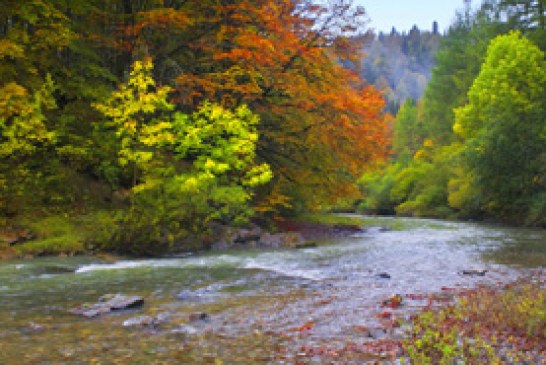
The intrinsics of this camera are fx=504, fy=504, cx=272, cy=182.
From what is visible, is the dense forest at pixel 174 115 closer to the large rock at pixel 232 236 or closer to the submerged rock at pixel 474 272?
the large rock at pixel 232 236

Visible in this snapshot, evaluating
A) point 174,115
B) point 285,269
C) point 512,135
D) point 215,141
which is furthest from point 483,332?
point 512,135

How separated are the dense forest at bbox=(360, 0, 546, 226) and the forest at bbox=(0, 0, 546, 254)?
0.15 m

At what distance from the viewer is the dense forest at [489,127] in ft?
95.7

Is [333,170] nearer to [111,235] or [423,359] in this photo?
[111,235]

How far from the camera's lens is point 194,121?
62.6ft

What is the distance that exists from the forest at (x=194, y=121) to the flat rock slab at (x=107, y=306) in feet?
21.3

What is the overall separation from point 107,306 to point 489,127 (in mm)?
27592

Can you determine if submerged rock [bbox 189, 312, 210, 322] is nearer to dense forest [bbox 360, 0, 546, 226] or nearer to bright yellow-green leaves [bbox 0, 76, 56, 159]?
bright yellow-green leaves [bbox 0, 76, 56, 159]

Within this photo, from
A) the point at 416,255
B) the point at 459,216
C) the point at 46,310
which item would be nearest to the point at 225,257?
the point at 416,255

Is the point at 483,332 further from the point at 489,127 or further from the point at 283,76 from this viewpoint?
the point at 489,127

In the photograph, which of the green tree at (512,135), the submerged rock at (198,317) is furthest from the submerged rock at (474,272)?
the green tree at (512,135)

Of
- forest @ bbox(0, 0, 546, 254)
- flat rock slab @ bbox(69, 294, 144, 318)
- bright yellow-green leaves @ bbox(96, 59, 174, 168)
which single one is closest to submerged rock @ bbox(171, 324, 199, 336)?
flat rock slab @ bbox(69, 294, 144, 318)

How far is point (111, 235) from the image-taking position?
1493cm

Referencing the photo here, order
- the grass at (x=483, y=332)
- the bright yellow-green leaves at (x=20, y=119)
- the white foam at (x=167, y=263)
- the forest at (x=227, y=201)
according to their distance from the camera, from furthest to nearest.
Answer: the bright yellow-green leaves at (x=20, y=119), the white foam at (x=167, y=263), the forest at (x=227, y=201), the grass at (x=483, y=332)
